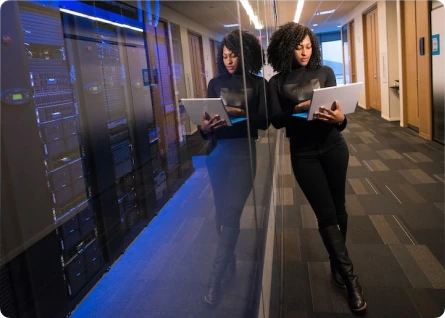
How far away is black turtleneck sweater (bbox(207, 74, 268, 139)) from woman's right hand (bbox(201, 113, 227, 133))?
0.01 metres

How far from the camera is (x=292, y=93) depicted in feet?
5.66

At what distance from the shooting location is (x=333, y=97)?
1634 mm

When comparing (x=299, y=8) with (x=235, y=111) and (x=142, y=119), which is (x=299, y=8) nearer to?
(x=235, y=111)

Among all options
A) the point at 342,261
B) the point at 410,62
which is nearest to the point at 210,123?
the point at 342,261

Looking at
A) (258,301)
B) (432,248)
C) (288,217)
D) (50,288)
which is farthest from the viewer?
(288,217)

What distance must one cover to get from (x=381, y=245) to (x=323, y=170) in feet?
2.93

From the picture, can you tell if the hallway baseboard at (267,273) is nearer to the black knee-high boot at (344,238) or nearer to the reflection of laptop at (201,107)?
the black knee-high boot at (344,238)

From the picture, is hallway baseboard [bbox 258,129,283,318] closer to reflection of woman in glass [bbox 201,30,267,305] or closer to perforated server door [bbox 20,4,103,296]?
reflection of woman in glass [bbox 201,30,267,305]

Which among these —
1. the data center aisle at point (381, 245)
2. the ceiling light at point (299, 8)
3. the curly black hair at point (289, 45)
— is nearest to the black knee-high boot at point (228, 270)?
the data center aisle at point (381, 245)

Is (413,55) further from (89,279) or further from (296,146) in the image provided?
(89,279)

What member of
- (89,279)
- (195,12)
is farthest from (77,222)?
(195,12)

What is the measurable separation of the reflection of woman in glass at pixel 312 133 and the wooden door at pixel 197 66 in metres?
0.96

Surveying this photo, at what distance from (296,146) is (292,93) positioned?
0.25 m

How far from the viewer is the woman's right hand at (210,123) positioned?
2.66 feet
